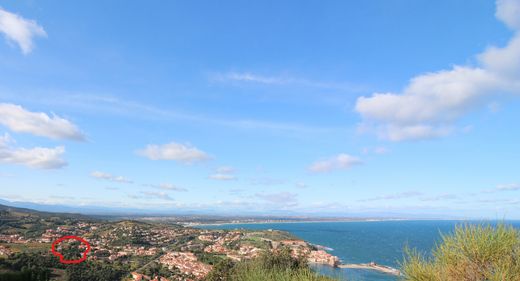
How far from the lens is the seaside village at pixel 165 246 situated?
60766 millimetres

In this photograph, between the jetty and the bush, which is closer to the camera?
the bush

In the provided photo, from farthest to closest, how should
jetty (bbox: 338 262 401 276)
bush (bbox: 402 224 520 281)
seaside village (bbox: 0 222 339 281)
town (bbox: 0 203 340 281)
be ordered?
jetty (bbox: 338 262 401 276)
seaside village (bbox: 0 222 339 281)
town (bbox: 0 203 340 281)
bush (bbox: 402 224 520 281)

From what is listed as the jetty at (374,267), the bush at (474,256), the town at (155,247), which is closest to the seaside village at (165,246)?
the town at (155,247)

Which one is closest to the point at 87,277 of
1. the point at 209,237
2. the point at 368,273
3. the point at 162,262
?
the point at 162,262

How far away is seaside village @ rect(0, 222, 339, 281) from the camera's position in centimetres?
6077

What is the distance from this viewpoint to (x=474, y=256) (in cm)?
1005

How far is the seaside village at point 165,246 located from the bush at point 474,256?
41918 mm

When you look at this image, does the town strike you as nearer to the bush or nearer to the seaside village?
the seaside village

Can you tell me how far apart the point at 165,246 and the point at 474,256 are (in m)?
88.1

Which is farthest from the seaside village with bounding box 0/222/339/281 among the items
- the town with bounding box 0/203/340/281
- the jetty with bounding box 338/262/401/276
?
the jetty with bounding box 338/262/401/276

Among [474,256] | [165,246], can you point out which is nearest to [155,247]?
[165,246]

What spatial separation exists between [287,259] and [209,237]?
81787 millimetres

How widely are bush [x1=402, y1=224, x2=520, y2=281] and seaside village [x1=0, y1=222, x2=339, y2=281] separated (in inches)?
1650

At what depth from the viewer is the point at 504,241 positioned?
9.67 m
